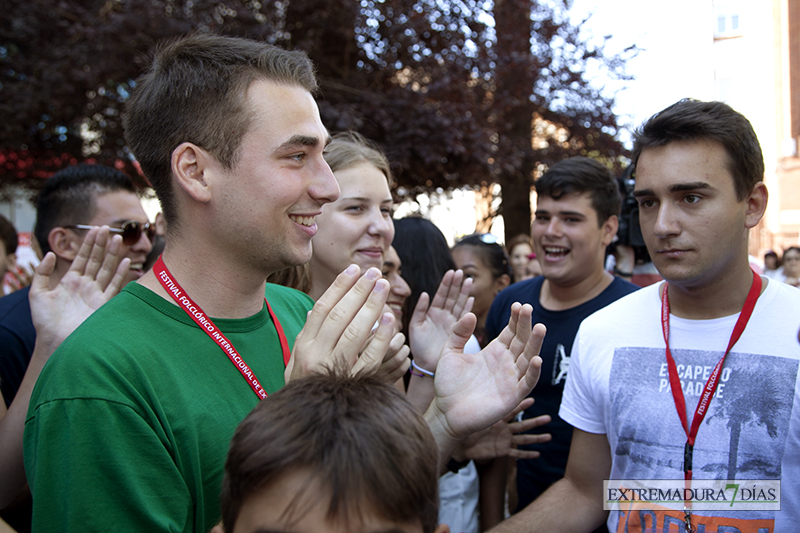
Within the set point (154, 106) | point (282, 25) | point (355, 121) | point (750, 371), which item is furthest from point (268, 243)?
point (282, 25)

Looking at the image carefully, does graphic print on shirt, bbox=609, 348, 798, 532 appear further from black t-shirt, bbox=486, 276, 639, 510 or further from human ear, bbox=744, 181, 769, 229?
black t-shirt, bbox=486, 276, 639, 510

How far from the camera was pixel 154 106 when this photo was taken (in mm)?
1941

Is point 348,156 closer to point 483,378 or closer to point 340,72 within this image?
point 483,378

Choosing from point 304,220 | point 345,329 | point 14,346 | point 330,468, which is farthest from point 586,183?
point 14,346

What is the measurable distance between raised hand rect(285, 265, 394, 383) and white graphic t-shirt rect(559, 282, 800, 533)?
117cm

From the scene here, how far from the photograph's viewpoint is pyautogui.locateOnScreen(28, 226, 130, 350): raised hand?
2.40 meters

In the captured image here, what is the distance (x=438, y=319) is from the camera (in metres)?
2.86

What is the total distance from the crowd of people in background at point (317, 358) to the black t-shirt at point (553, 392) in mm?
27

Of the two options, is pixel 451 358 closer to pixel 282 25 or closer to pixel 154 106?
pixel 154 106

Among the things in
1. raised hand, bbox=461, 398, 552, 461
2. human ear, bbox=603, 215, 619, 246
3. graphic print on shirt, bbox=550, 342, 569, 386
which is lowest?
raised hand, bbox=461, 398, 552, 461

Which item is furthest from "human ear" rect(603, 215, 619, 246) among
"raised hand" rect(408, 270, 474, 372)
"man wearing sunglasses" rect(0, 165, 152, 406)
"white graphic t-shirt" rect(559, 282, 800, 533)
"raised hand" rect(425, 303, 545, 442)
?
"man wearing sunglasses" rect(0, 165, 152, 406)

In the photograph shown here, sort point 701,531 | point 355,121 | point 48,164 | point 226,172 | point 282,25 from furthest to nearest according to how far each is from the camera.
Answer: point 48,164
point 282,25
point 355,121
point 701,531
point 226,172

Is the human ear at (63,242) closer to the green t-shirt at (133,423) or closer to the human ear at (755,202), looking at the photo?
the green t-shirt at (133,423)

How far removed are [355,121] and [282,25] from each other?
178 cm
